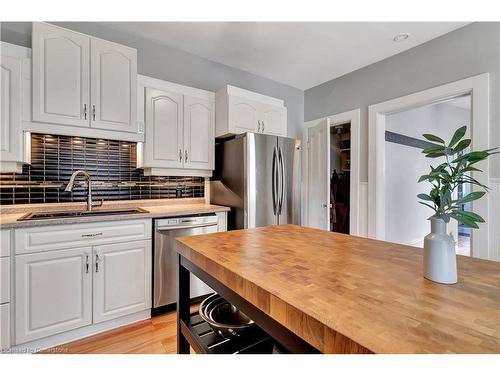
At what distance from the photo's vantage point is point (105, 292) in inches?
74.7

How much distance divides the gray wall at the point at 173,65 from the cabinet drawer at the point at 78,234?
1.64 meters

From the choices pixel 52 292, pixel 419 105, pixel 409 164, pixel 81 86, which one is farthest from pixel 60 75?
pixel 409 164

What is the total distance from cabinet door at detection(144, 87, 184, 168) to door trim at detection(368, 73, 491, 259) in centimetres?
224

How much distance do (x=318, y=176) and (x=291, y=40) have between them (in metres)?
1.61

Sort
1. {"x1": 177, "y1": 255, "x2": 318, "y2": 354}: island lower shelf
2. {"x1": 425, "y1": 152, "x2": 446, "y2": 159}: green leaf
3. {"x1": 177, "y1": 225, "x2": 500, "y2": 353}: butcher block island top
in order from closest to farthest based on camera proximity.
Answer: {"x1": 177, "y1": 225, "x2": 500, "y2": 353}: butcher block island top < {"x1": 177, "y1": 255, "x2": 318, "y2": 354}: island lower shelf < {"x1": 425, "y1": 152, "x2": 446, "y2": 159}: green leaf

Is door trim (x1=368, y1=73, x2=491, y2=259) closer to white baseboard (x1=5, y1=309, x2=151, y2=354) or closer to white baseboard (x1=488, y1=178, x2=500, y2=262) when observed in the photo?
white baseboard (x1=488, y1=178, x2=500, y2=262)

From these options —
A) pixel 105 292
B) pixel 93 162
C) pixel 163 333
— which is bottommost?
pixel 163 333

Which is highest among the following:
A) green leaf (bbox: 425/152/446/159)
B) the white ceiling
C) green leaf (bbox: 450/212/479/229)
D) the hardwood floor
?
the white ceiling

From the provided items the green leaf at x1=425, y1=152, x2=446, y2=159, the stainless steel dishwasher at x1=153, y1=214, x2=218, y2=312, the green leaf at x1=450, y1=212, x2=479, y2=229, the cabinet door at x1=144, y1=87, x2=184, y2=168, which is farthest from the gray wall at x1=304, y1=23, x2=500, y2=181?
the stainless steel dishwasher at x1=153, y1=214, x2=218, y2=312

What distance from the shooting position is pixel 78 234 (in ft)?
5.88

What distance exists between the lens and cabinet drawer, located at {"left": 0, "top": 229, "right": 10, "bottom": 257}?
154 cm
